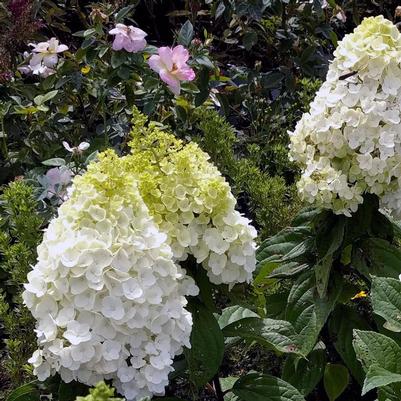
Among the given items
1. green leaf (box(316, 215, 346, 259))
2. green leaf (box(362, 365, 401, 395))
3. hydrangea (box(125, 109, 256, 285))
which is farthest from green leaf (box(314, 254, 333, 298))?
green leaf (box(362, 365, 401, 395))

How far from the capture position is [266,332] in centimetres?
228

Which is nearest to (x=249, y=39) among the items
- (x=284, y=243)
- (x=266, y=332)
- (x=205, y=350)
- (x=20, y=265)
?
(x=284, y=243)

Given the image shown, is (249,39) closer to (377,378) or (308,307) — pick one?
(308,307)

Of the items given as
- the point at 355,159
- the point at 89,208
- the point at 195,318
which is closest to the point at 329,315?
the point at 355,159

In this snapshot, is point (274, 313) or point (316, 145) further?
point (274, 313)

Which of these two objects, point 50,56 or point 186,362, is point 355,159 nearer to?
point 186,362

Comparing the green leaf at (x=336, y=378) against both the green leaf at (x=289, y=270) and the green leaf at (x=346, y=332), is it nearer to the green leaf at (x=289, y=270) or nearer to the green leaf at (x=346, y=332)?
the green leaf at (x=346, y=332)

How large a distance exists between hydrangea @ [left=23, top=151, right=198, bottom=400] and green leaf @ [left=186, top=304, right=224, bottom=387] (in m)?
0.17

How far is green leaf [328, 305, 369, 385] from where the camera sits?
8.90ft

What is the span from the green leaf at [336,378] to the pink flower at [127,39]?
134 cm

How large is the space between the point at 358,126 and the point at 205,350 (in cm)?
78

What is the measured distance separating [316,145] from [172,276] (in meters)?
0.80

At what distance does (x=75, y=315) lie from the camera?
1916mm

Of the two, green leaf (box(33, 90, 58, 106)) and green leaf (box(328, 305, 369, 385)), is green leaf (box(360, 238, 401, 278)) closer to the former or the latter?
green leaf (box(328, 305, 369, 385))
